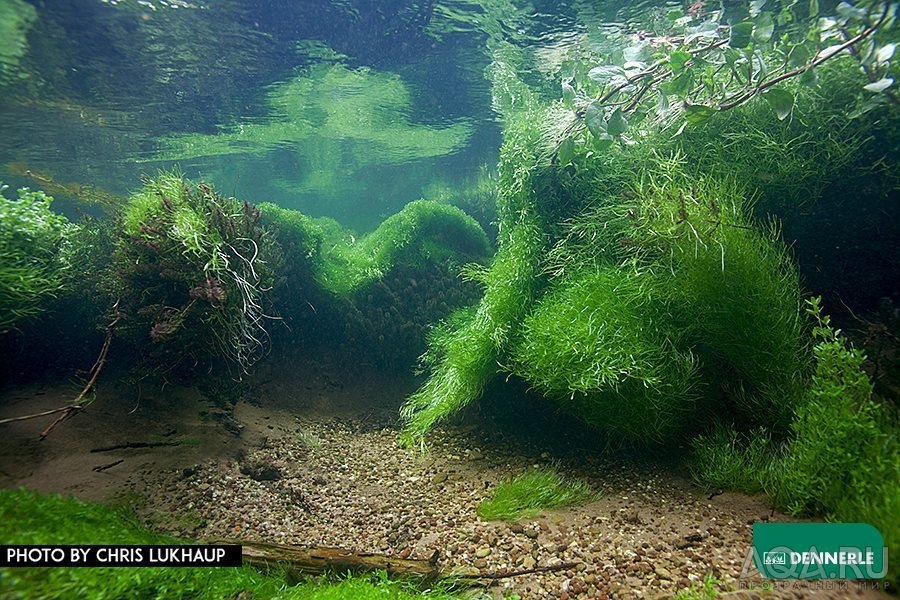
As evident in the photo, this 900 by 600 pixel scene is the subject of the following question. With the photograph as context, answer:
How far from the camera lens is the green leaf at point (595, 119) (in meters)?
4.72

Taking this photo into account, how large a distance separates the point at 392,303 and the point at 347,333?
1019 millimetres

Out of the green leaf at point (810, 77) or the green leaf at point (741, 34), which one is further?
the green leaf at point (810, 77)

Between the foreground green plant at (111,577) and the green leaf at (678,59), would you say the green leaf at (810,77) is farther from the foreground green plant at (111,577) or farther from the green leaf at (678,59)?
the foreground green plant at (111,577)

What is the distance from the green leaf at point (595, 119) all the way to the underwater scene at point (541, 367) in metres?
0.13

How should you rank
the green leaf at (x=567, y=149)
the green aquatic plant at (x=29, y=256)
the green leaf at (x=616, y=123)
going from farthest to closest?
the green leaf at (x=567, y=149) → the green aquatic plant at (x=29, y=256) → the green leaf at (x=616, y=123)

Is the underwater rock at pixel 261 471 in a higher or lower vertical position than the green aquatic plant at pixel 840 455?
lower

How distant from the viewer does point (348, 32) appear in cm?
992

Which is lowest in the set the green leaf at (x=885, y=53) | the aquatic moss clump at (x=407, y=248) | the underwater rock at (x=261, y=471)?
the underwater rock at (x=261, y=471)

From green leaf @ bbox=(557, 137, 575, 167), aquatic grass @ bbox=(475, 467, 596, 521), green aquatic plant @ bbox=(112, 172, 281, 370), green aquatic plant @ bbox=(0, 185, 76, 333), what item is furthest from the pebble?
green leaf @ bbox=(557, 137, 575, 167)

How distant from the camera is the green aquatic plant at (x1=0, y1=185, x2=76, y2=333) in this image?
4793mm

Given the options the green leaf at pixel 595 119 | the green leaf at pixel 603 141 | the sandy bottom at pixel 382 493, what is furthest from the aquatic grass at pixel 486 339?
the green leaf at pixel 595 119

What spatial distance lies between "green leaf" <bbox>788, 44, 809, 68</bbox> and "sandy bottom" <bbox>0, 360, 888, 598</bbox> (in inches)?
178

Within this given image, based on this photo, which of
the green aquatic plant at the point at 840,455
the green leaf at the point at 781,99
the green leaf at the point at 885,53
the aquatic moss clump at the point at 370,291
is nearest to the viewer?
the green aquatic plant at the point at 840,455

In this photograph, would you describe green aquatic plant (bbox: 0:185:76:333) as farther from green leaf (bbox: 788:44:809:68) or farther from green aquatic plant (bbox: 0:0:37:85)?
green leaf (bbox: 788:44:809:68)
